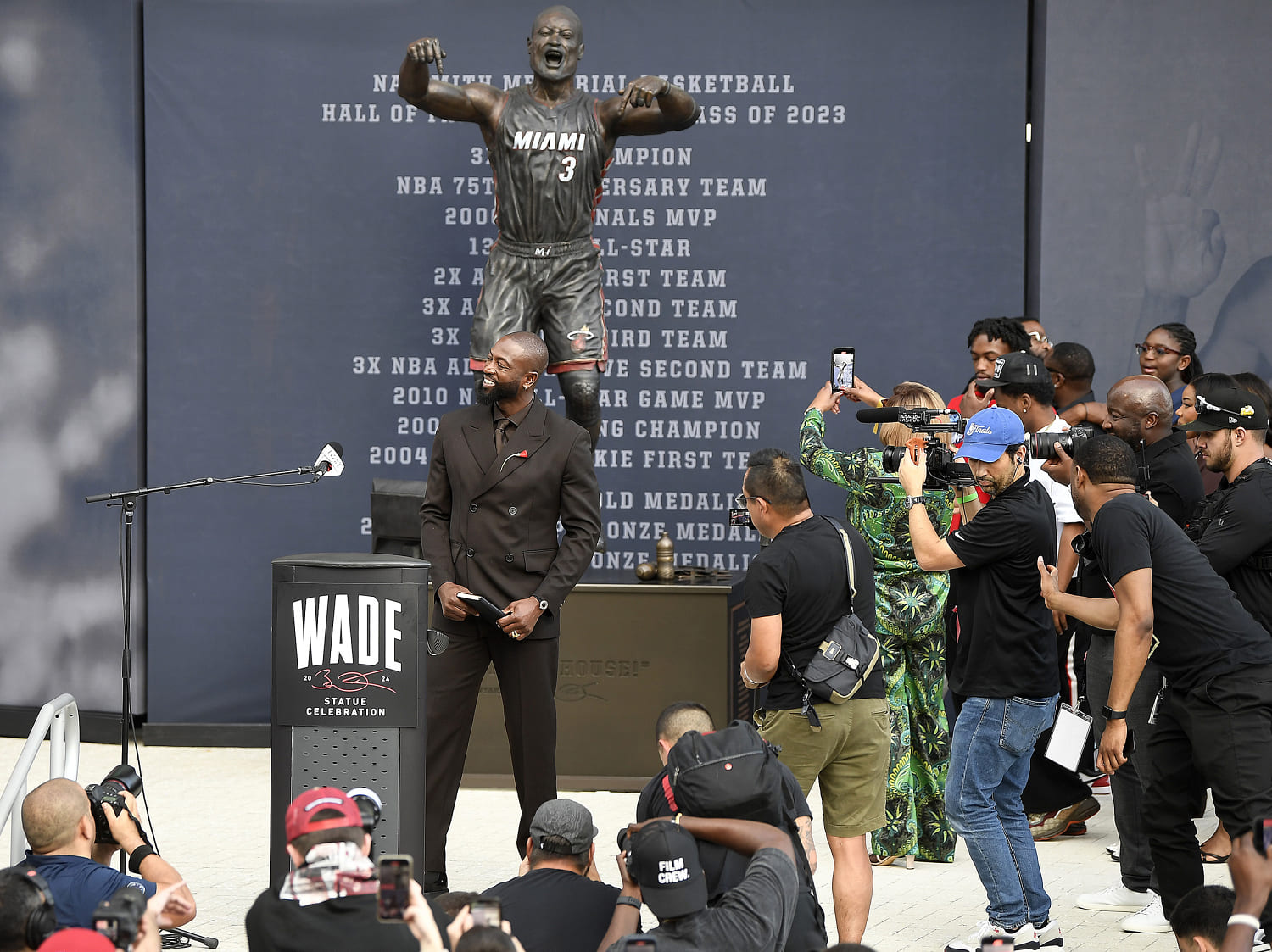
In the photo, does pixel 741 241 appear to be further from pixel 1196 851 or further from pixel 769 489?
pixel 1196 851

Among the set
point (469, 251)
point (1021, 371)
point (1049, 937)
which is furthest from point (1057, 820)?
point (469, 251)

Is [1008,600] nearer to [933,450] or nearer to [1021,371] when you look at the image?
[933,450]

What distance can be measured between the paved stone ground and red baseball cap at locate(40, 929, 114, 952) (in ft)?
7.89

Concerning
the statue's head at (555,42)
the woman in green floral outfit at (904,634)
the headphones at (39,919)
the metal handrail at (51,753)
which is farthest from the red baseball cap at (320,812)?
the statue's head at (555,42)

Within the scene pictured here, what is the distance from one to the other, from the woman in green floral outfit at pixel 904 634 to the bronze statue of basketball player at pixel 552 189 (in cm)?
153

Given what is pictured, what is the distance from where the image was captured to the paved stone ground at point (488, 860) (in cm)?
536

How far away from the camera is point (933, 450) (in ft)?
17.2

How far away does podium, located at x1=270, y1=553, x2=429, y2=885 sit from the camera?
4.61 metres

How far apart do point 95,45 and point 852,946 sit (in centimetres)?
758

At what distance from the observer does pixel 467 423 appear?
18.0 feet

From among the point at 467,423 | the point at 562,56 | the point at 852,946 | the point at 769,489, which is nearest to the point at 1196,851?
the point at 769,489

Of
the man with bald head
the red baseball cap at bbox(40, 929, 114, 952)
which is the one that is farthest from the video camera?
the red baseball cap at bbox(40, 929, 114, 952)

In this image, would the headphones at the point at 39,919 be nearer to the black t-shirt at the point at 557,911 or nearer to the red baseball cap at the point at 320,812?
the red baseball cap at the point at 320,812

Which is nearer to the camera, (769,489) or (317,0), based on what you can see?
(769,489)
